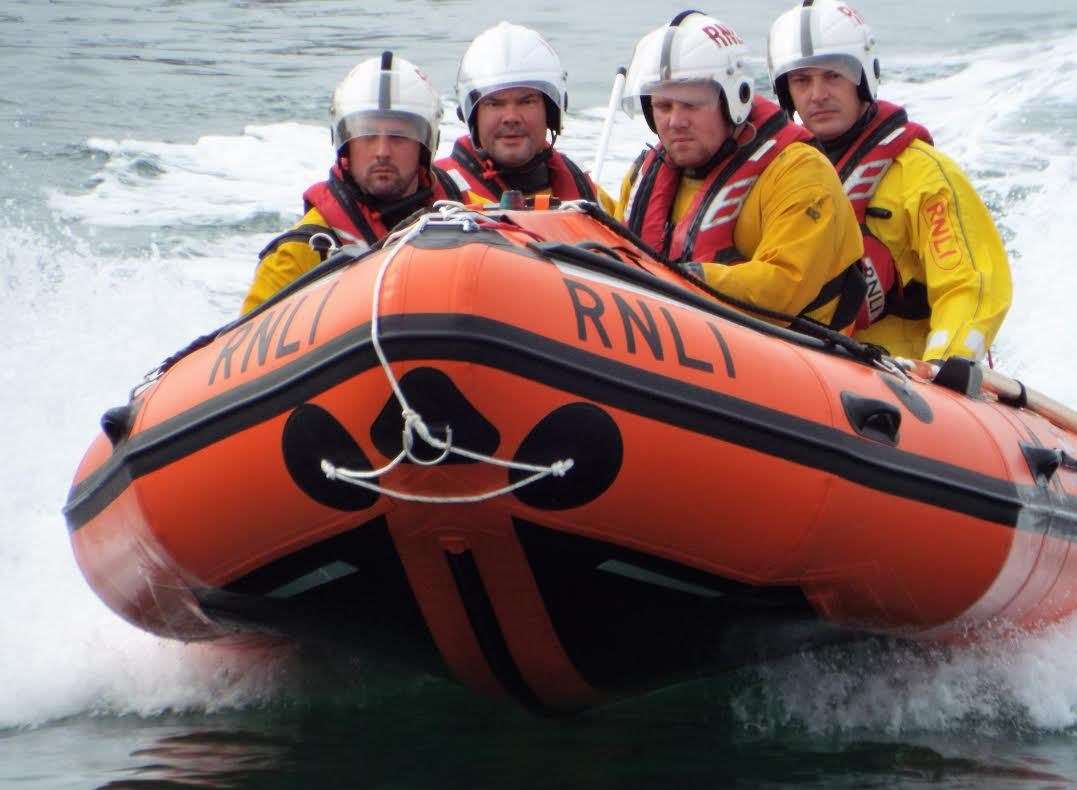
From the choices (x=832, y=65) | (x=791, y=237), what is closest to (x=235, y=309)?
(x=832, y=65)

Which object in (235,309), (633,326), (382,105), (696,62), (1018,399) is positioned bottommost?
(235,309)

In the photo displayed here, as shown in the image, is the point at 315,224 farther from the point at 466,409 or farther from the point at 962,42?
the point at 962,42

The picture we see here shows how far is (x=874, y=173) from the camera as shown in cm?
509

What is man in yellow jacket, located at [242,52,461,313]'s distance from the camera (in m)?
4.19

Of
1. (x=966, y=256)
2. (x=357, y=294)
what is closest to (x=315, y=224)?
(x=357, y=294)

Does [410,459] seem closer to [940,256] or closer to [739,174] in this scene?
[739,174]

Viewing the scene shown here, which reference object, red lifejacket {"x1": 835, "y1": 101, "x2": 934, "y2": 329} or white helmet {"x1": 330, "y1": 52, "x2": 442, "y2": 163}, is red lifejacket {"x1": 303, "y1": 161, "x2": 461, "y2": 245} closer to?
white helmet {"x1": 330, "y1": 52, "x2": 442, "y2": 163}

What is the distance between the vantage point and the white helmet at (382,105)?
4.25m

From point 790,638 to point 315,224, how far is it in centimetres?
153

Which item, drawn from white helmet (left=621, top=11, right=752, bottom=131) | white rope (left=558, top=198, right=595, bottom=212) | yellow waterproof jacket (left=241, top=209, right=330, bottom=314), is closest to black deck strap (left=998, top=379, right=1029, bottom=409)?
white helmet (left=621, top=11, right=752, bottom=131)

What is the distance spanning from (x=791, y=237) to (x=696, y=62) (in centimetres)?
47

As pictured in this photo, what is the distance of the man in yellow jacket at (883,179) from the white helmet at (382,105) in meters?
1.30

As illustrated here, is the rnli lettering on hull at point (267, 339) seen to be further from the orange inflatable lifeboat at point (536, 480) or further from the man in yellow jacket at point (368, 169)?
the man in yellow jacket at point (368, 169)

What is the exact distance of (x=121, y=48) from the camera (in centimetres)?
1286
